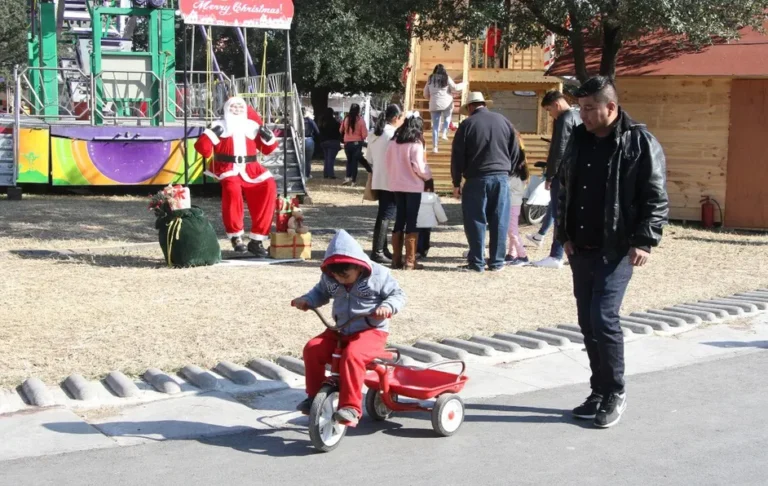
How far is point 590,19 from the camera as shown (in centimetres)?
1327

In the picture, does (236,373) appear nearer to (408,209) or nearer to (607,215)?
(607,215)

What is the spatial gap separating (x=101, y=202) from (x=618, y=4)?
9.37 m

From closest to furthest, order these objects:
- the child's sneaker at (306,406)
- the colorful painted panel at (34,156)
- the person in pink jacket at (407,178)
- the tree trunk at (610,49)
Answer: the child's sneaker at (306,406)
the person in pink jacket at (407,178)
the tree trunk at (610,49)
the colorful painted panel at (34,156)

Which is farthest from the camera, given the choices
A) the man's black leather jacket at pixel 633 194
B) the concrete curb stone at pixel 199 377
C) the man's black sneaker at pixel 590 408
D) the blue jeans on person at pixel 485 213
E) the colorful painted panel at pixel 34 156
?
the colorful painted panel at pixel 34 156

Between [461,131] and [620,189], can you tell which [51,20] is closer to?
[461,131]

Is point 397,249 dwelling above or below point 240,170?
below

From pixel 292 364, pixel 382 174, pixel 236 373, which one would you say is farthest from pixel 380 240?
pixel 236 373

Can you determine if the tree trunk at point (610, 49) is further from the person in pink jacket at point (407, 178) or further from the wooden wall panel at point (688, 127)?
the person in pink jacket at point (407, 178)

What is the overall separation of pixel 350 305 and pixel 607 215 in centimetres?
143

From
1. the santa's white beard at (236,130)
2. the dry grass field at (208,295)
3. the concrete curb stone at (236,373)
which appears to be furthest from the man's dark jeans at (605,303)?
the santa's white beard at (236,130)

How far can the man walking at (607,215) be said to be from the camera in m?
5.50

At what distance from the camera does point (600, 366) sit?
5734 mm

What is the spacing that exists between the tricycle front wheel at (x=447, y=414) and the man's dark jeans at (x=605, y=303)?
0.82 meters

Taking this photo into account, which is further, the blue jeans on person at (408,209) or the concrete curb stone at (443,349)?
the blue jeans on person at (408,209)
